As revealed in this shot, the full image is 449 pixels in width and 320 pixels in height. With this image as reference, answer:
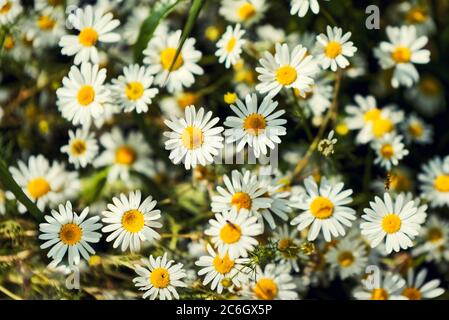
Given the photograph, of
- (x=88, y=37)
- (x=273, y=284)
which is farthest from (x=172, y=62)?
(x=273, y=284)

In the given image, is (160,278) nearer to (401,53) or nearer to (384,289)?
(384,289)

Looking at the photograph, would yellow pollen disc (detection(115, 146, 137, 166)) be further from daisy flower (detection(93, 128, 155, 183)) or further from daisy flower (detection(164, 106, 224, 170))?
daisy flower (detection(164, 106, 224, 170))

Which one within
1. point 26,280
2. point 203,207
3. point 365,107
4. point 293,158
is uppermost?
point 365,107

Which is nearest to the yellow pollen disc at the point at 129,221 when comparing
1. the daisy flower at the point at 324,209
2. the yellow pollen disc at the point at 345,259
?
the daisy flower at the point at 324,209

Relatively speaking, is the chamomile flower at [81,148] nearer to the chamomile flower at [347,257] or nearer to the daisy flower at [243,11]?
the daisy flower at [243,11]

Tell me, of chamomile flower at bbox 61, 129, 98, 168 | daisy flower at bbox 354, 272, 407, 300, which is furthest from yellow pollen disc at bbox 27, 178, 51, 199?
daisy flower at bbox 354, 272, 407, 300

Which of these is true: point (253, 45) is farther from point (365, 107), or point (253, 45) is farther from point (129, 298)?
point (129, 298)
